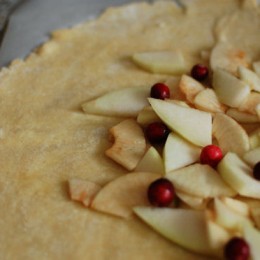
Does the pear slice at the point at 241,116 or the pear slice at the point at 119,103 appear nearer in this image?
the pear slice at the point at 241,116

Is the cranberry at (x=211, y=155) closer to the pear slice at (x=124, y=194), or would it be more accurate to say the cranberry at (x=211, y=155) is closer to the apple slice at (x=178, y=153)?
the apple slice at (x=178, y=153)

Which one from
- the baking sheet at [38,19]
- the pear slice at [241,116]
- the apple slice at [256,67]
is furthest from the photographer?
the baking sheet at [38,19]

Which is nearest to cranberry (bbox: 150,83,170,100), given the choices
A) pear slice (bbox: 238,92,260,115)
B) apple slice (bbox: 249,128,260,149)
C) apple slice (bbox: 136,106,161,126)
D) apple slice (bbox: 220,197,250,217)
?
apple slice (bbox: 136,106,161,126)

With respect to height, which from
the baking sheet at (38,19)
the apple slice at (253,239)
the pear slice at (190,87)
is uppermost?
Answer: the baking sheet at (38,19)

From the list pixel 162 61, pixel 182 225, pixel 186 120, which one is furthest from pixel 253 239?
pixel 162 61

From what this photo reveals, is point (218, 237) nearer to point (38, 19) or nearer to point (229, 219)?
point (229, 219)

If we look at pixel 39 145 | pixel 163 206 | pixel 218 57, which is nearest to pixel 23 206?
pixel 39 145

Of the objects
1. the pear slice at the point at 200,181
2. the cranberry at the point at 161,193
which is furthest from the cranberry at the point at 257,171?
the cranberry at the point at 161,193
